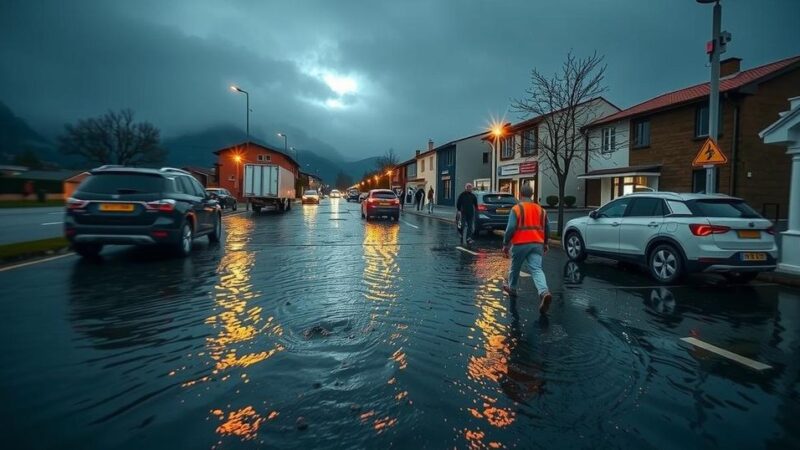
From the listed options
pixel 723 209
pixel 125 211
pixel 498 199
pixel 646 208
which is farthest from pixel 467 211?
pixel 125 211

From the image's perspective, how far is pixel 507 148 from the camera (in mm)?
38562

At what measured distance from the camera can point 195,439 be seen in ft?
8.65

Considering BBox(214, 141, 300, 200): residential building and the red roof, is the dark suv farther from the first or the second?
BBox(214, 141, 300, 200): residential building

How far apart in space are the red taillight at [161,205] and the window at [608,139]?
86.9 ft

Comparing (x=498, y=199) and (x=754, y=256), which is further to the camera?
(x=498, y=199)

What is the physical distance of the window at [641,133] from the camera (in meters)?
25.5

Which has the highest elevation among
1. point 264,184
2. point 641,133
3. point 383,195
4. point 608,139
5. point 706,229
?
point 608,139

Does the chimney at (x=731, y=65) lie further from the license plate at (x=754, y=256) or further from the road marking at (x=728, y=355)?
the road marking at (x=728, y=355)

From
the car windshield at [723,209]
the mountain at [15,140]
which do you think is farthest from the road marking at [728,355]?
the mountain at [15,140]

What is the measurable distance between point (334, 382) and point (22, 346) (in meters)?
3.07

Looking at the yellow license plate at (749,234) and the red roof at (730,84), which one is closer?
the yellow license plate at (749,234)

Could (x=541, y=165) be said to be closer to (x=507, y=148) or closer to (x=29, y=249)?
(x=507, y=148)

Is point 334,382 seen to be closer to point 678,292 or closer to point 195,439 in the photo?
point 195,439

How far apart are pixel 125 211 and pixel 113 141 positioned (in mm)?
81881
